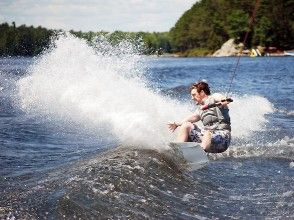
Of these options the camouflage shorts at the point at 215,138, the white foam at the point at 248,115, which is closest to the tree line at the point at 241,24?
the white foam at the point at 248,115

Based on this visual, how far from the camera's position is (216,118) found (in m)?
9.41

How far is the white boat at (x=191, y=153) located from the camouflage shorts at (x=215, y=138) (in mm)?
332

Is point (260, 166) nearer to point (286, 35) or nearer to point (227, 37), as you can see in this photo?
point (286, 35)

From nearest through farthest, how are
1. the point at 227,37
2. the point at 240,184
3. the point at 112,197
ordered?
the point at 112,197, the point at 240,184, the point at 227,37

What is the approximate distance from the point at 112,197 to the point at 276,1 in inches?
5156

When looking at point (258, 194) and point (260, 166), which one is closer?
point (258, 194)

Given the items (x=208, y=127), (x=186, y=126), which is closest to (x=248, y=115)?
(x=208, y=127)

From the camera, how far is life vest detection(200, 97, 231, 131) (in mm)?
9359

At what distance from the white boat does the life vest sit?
0.65m

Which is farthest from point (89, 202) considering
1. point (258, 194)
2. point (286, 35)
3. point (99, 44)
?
point (286, 35)

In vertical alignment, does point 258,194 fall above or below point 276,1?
below

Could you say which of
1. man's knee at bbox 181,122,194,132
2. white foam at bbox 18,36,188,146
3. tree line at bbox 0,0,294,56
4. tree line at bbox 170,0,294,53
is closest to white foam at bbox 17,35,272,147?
white foam at bbox 18,36,188,146

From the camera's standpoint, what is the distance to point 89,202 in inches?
254

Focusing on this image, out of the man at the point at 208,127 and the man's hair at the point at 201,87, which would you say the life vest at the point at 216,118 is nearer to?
the man at the point at 208,127
